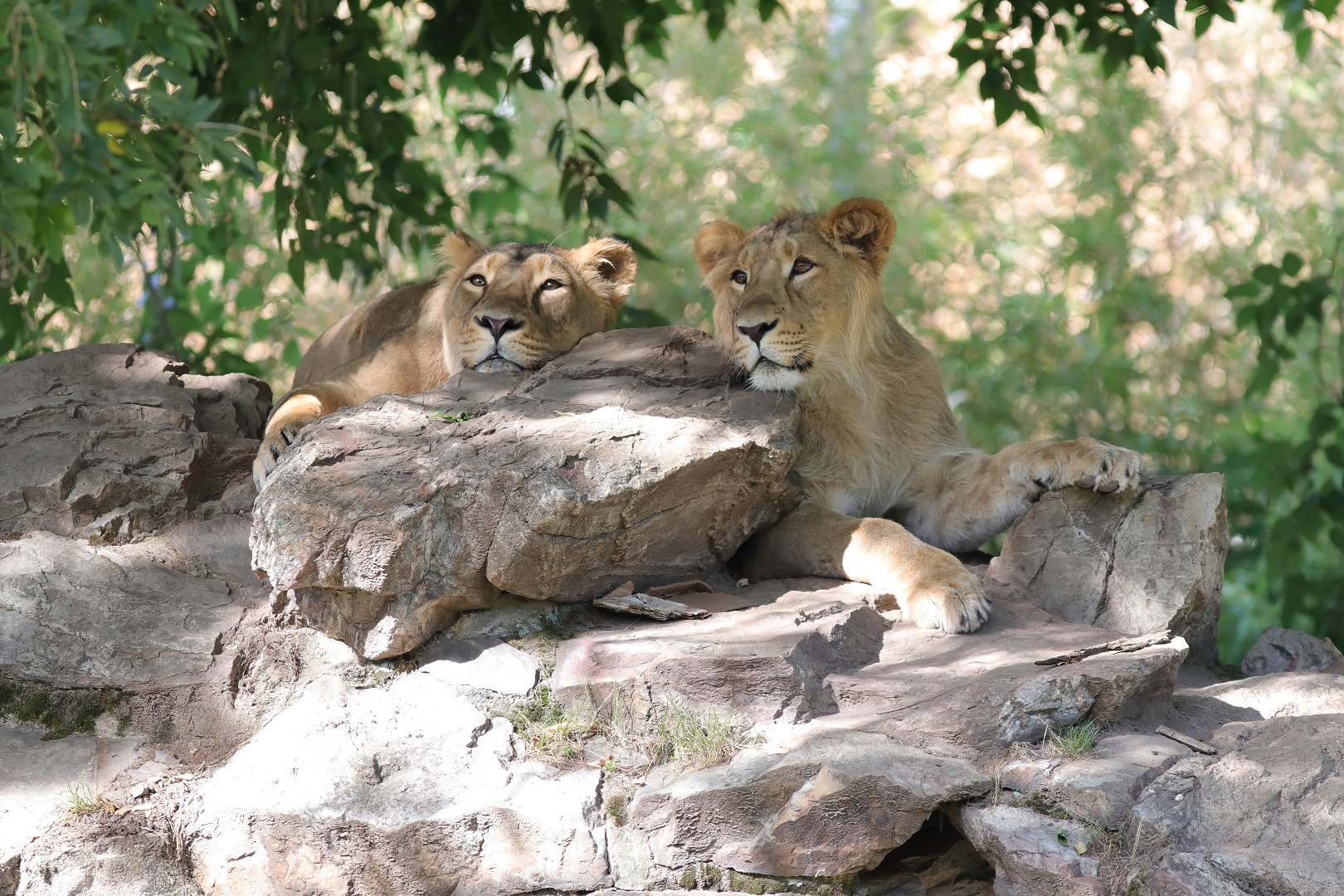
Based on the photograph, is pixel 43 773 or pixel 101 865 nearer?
pixel 101 865

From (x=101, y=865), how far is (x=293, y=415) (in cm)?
189

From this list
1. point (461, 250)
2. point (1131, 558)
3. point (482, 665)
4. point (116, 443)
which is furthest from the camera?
point (461, 250)

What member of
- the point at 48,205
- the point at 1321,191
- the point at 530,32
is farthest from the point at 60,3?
the point at 1321,191

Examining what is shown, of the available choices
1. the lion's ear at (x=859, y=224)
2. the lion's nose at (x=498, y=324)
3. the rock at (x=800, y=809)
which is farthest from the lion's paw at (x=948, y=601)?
the lion's nose at (x=498, y=324)

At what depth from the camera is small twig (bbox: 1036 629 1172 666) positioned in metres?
3.53

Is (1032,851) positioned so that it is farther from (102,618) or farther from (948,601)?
(102,618)

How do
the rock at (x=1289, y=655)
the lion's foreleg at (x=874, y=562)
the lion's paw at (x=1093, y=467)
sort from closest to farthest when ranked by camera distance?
the lion's foreleg at (x=874, y=562)
the lion's paw at (x=1093, y=467)
the rock at (x=1289, y=655)

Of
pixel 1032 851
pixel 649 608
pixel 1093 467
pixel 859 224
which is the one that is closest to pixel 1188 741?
pixel 1032 851

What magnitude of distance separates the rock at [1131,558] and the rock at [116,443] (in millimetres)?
2825

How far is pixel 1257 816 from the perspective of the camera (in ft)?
9.53

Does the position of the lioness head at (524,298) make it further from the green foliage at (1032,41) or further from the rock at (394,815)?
the green foliage at (1032,41)

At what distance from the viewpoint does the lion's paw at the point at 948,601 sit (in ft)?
12.8

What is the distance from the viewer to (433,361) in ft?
18.0

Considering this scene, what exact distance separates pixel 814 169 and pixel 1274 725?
10.6 m
